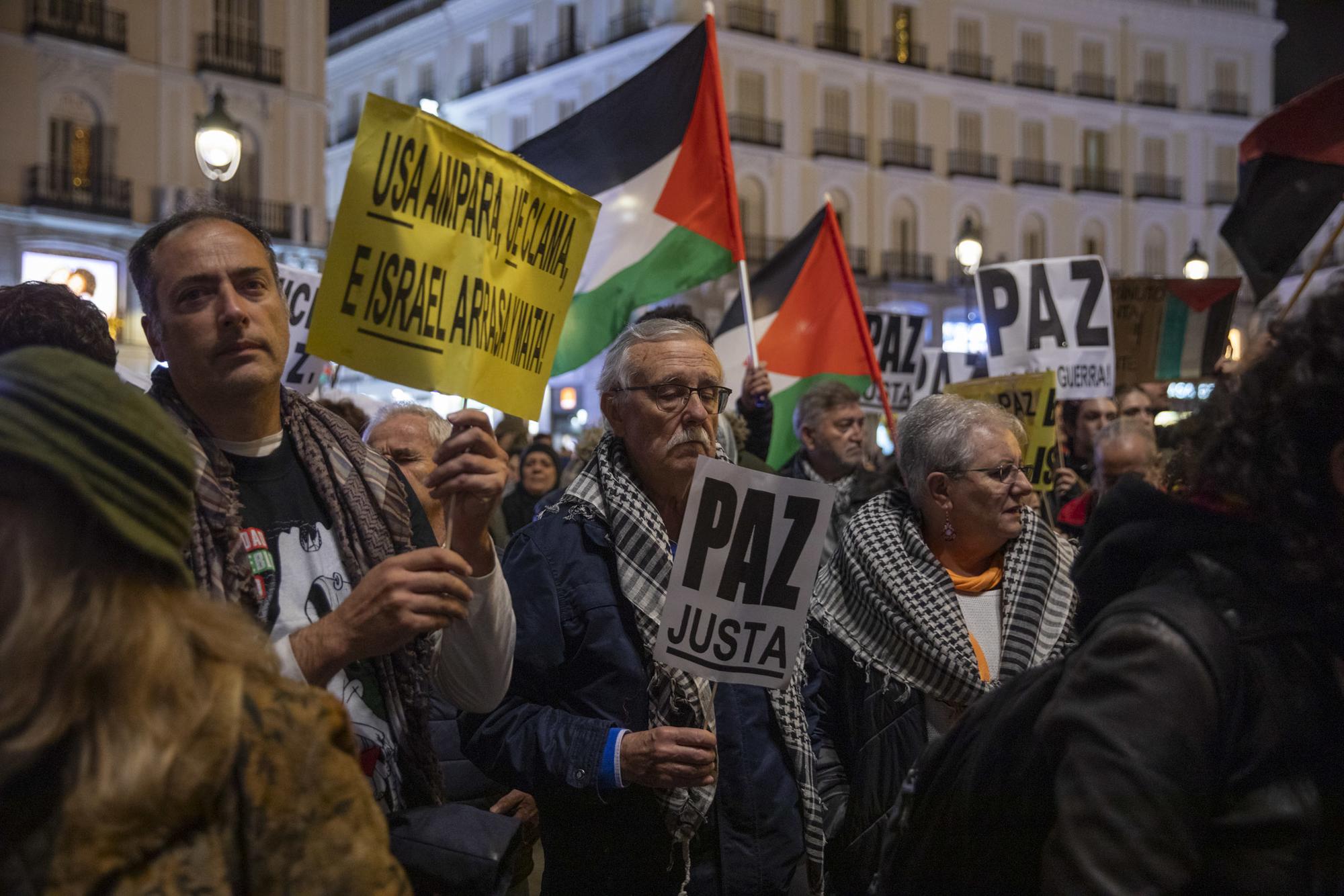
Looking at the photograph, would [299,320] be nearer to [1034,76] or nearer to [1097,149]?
[1034,76]

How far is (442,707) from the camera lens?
3553 millimetres

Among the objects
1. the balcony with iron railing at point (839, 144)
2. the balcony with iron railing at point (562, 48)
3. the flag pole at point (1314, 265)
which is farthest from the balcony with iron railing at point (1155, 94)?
A: the flag pole at point (1314, 265)

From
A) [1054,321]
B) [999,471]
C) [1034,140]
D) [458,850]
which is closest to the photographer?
[458,850]

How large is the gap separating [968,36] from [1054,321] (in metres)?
37.4

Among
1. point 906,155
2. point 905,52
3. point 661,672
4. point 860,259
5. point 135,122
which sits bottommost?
point 661,672

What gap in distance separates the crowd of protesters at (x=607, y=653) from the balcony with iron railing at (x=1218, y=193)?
44.8 m

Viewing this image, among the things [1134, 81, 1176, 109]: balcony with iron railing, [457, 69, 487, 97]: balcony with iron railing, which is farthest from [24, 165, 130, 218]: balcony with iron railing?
[1134, 81, 1176, 109]: balcony with iron railing

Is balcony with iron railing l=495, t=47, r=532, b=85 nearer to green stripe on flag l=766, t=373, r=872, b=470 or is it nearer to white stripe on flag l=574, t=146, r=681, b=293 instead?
green stripe on flag l=766, t=373, r=872, b=470

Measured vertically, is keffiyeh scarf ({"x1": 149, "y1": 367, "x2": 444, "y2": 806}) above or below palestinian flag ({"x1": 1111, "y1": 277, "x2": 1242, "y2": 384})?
below

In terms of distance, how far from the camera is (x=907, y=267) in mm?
39125

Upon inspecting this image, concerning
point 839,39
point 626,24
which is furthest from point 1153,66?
point 626,24

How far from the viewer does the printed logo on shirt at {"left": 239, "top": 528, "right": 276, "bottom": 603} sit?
2.29 meters

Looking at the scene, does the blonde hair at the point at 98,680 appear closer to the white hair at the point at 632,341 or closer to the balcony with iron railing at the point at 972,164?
the white hair at the point at 632,341

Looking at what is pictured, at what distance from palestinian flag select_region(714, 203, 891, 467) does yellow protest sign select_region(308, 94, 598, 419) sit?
15.9 feet
